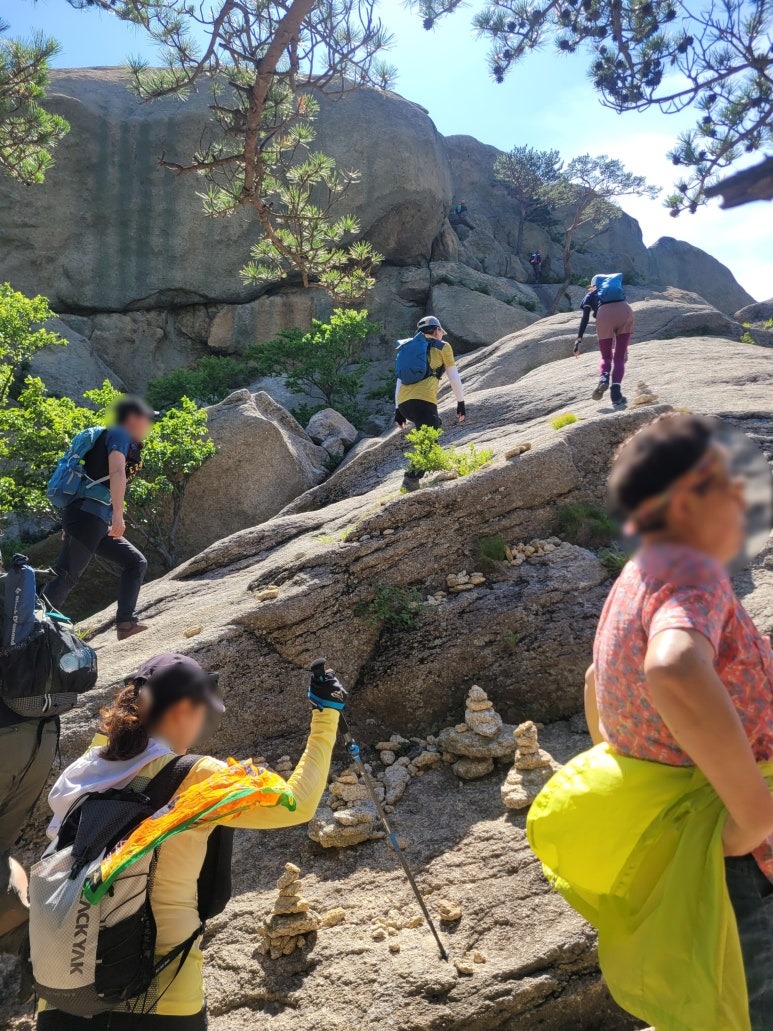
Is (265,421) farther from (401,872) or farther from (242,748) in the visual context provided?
(401,872)

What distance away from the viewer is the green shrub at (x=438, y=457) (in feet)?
22.8

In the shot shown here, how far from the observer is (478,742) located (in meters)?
4.99

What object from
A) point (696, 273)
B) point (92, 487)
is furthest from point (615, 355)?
point (696, 273)

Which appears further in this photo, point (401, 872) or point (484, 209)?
point (484, 209)

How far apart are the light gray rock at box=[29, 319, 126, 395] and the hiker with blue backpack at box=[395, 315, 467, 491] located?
16.1m

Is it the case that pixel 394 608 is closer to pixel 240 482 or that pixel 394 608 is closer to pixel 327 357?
pixel 240 482

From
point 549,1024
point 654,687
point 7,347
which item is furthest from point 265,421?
point 654,687

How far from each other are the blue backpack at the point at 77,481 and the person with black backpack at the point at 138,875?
365 centimetres

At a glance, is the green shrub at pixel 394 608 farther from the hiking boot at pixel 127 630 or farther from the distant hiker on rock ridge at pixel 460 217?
the distant hiker on rock ridge at pixel 460 217

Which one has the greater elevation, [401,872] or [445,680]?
[445,680]

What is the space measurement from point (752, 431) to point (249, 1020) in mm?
6170

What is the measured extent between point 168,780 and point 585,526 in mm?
4815

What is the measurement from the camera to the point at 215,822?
2307mm

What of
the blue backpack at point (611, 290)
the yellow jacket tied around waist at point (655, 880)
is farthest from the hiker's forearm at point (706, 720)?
the blue backpack at point (611, 290)
